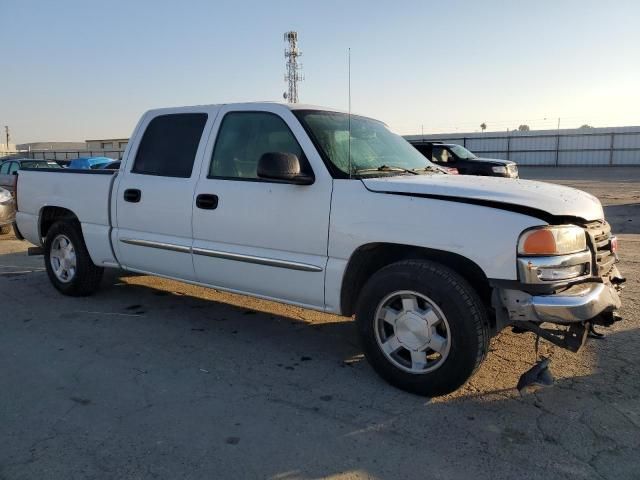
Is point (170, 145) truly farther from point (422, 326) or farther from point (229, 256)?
point (422, 326)

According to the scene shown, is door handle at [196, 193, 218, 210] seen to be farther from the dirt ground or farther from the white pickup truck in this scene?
the dirt ground

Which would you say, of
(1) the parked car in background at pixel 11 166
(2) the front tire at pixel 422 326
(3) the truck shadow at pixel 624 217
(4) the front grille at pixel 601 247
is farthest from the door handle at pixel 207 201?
(1) the parked car in background at pixel 11 166

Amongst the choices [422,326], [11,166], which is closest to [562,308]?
[422,326]

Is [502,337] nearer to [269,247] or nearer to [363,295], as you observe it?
[363,295]

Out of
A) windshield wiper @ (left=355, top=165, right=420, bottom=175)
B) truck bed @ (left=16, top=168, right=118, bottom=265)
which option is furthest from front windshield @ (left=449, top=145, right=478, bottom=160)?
truck bed @ (left=16, top=168, right=118, bottom=265)

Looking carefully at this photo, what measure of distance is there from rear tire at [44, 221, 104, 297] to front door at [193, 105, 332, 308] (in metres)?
1.84

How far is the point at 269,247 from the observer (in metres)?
4.07

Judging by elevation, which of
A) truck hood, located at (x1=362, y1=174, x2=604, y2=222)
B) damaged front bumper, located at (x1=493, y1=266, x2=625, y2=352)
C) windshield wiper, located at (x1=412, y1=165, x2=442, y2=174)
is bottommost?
damaged front bumper, located at (x1=493, y1=266, x2=625, y2=352)

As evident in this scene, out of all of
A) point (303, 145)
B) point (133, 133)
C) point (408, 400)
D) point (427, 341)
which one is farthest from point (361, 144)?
point (133, 133)

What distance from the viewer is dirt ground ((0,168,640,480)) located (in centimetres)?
273

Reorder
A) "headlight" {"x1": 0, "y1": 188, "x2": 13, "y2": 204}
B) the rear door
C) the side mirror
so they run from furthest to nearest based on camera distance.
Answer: "headlight" {"x1": 0, "y1": 188, "x2": 13, "y2": 204} → the rear door → the side mirror

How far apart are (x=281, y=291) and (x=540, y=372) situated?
6.24ft

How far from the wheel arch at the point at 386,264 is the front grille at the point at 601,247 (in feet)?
2.20

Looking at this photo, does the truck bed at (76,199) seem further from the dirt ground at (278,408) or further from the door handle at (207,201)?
the door handle at (207,201)
